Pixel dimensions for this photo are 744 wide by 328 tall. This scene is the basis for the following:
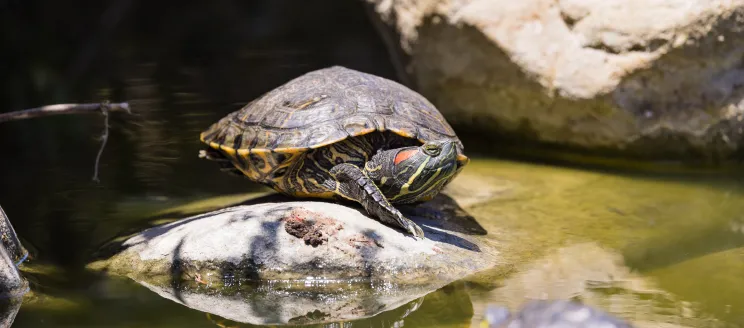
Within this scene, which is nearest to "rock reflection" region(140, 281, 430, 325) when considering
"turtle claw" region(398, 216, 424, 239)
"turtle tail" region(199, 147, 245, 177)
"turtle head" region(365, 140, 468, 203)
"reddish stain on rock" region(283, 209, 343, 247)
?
"reddish stain on rock" region(283, 209, 343, 247)

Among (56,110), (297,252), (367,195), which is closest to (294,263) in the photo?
(297,252)

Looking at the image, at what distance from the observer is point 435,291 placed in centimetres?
377

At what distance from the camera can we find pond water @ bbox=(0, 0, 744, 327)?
3.59 m

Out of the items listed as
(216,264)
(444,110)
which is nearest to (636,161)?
(444,110)

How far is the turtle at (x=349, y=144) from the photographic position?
13.7 ft

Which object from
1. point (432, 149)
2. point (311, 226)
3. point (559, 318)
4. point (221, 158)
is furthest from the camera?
point (221, 158)

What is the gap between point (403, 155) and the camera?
418 cm

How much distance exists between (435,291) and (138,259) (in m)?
1.53

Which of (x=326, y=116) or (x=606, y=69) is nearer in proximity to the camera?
(x=326, y=116)

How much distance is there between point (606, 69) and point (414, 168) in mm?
2324

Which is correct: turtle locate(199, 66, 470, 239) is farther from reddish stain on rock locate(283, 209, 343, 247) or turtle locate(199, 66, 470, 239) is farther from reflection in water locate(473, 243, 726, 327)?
reflection in water locate(473, 243, 726, 327)

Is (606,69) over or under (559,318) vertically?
over

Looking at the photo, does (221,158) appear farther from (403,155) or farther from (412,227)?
(412,227)

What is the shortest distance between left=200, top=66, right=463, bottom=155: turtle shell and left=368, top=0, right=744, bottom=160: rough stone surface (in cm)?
160
